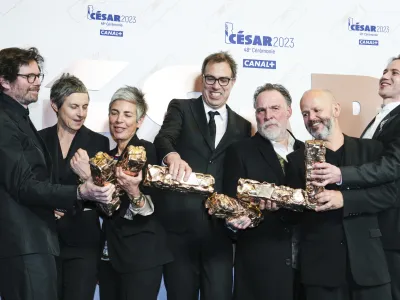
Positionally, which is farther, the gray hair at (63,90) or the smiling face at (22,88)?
the gray hair at (63,90)

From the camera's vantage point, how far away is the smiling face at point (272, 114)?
10.0 ft

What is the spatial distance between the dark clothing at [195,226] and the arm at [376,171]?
0.78 meters

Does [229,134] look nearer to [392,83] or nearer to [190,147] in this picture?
[190,147]

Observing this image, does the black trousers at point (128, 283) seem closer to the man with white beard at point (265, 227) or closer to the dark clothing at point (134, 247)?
the dark clothing at point (134, 247)

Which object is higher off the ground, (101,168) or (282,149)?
(282,149)

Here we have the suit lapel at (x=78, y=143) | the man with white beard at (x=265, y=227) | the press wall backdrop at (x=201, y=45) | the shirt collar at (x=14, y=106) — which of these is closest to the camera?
the shirt collar at (x=14, y=106)

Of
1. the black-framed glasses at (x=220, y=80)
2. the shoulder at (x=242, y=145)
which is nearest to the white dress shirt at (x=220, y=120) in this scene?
the black-framed glasses at (x=220, y=80)

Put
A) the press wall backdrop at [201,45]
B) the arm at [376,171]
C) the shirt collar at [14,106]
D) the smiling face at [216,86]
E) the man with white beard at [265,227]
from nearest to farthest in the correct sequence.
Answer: the shirt collar at [14,106] < the arm at [376,171] < the man with white beard at [265,227] < the smiling face at [216,86] < the press wall backdrop at [201,45]

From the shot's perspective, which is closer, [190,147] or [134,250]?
[134,250]

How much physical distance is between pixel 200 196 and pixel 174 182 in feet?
2.08

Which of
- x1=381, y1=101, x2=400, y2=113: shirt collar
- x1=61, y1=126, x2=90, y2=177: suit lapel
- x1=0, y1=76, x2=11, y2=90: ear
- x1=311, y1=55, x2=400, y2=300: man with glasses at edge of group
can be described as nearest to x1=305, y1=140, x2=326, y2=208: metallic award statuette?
x1=311, y1=55, x2=400, y2=300: man with glasses at edge of group

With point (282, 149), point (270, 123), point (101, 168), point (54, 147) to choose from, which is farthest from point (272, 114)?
point (54, 147)

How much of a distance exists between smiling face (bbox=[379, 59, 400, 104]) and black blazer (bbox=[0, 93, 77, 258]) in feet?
7.07

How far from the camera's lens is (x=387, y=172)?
108 inches
